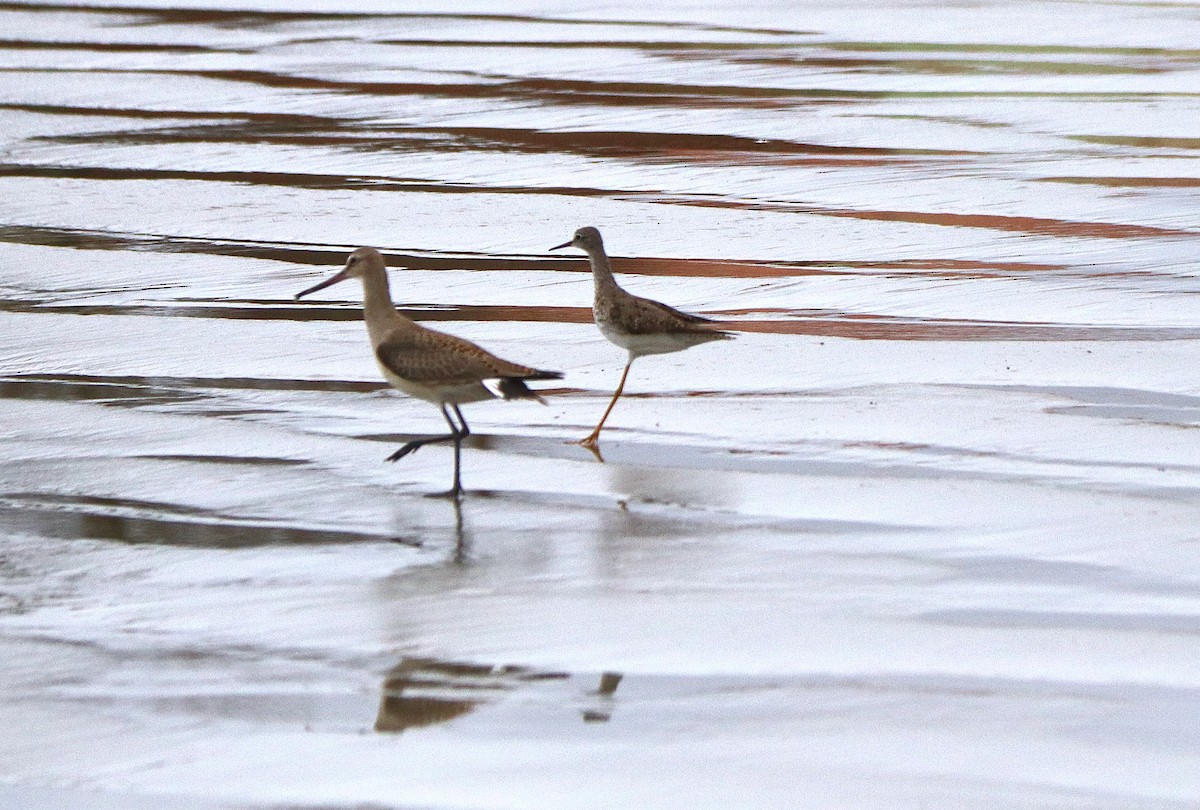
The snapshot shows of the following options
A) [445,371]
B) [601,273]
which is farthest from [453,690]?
[601,273]

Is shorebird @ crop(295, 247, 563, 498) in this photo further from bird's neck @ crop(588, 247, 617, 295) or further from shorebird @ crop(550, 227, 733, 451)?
bird's neck @ crop(588, 247, 617, 295)

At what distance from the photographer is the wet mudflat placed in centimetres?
578

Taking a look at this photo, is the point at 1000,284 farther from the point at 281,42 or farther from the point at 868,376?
the point at 281,42

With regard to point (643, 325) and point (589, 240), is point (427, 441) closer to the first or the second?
point (643, 325)

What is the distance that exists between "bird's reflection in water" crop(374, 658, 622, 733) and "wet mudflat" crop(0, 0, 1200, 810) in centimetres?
2

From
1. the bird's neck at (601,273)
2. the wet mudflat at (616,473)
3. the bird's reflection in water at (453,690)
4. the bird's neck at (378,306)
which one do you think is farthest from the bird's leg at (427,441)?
the bird's reflection in water at (453,690)

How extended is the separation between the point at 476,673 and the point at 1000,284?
6.99 m

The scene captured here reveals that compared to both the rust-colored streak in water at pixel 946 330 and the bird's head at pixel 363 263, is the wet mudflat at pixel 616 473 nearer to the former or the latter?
the rust-colored streak in water at pixel 946 330

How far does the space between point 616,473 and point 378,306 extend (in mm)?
1259

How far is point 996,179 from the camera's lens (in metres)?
→ 16.1

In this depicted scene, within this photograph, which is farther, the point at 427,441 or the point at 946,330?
the point at 946,330

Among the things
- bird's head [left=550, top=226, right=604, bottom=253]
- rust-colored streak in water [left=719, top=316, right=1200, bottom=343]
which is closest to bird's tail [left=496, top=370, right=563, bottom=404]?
bird's head [left=550, top=226, right=604, bottom=253]

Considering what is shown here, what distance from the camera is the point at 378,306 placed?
29.2 ft

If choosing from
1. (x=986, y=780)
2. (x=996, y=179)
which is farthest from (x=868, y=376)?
(x=996, y=179)
